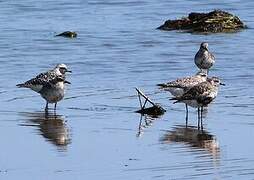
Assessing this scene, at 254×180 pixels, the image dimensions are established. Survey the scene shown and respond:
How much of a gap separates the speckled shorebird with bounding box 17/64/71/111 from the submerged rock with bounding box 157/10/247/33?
Result: 11.9 metres

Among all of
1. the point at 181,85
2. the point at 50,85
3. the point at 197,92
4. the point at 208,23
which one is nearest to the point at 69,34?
the point at 208,23

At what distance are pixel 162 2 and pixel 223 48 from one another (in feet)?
37.0

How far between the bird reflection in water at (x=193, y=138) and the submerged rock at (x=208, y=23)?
48.4 feet

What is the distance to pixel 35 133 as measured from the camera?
1548cm

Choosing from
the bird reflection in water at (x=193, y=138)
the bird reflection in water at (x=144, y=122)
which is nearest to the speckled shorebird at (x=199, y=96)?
the bird reflection in water at (x=144, y=122)

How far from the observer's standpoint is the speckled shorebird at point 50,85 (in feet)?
60.1

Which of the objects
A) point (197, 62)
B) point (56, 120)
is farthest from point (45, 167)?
point (197, 62)

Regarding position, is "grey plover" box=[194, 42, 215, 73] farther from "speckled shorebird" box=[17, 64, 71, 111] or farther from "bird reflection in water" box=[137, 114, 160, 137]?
"bird reflection in water" box=[137, 114, 160, 137]

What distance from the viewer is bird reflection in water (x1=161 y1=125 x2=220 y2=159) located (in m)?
14.5

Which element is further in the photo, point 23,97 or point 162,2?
point 162,2

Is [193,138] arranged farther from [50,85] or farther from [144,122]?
[50,85]

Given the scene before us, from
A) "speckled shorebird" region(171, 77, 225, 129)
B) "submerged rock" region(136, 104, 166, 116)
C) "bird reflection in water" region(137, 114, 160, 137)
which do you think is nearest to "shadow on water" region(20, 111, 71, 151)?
"bird reflection in water" region(137, 114, 160, 137)

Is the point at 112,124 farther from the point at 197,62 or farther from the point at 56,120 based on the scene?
the point at 197,62

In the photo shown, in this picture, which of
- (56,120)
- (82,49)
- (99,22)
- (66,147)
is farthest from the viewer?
(99,22)
